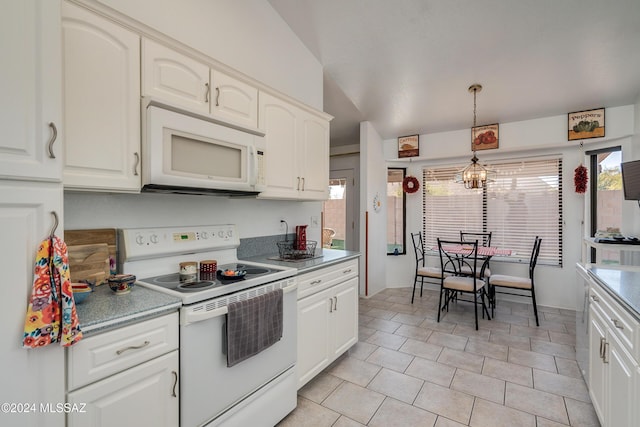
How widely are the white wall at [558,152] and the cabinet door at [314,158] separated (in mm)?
1823

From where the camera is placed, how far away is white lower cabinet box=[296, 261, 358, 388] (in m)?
2.13

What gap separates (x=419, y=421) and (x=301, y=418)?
0.74 metres

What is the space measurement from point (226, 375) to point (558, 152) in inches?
188

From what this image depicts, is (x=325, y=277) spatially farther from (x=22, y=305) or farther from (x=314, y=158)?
(x=22, y=305)

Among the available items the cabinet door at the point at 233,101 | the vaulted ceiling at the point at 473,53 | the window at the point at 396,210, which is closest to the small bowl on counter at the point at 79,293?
the cabinet door at the point at 233,101

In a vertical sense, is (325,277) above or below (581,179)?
below

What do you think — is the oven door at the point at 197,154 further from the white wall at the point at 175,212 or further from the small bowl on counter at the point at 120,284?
the small bowl on counter at the point at 120,284

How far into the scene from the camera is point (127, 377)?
3.87 feet

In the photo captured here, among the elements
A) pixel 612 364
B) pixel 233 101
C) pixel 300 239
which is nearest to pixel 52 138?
pixel 233 101

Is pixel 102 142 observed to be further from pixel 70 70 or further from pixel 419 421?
pixel 419 421

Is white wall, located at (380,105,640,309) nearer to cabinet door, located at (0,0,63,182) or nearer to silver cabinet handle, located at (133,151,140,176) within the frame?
silver cabinet handle, located at (133,151,140,176)

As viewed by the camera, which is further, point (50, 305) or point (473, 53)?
point (473, 53)

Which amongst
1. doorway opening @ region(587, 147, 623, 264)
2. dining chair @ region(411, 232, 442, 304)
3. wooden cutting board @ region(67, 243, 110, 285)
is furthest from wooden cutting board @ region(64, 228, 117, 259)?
doorway opening @ region(587, 147, 623, 264)

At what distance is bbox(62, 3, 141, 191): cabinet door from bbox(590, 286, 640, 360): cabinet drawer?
2332 millimetres
